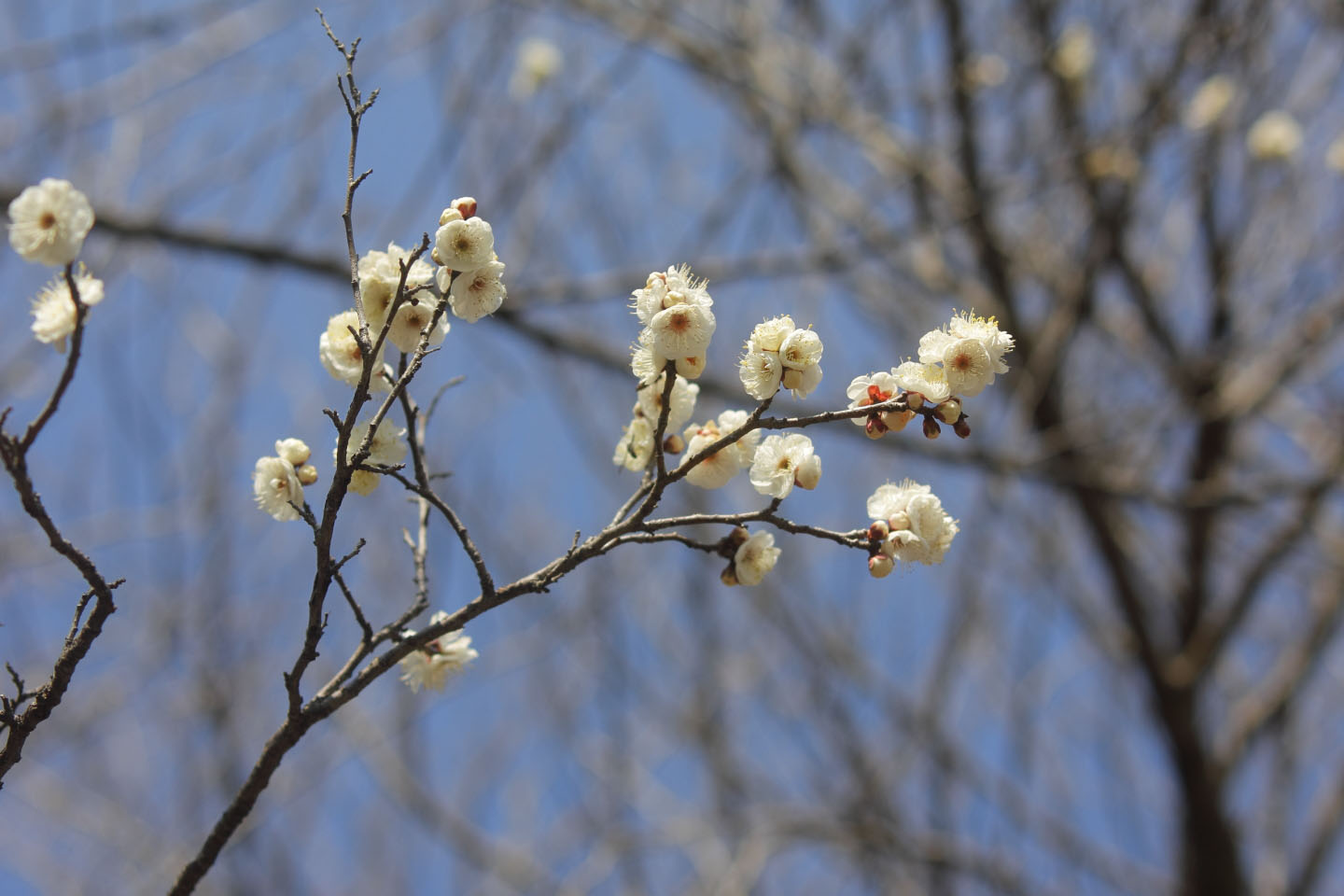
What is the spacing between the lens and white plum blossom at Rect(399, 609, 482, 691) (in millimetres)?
1177

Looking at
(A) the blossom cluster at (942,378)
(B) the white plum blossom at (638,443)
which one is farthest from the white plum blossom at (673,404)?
(A) the blossom cluster at (942,378)

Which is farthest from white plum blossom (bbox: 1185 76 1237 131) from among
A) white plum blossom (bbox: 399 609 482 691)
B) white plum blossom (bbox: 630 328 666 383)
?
white plum blossom (bbox: 399 609 482 691)

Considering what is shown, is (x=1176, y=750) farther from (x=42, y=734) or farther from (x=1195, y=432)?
(x=42, y=734)

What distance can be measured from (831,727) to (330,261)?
2510mm

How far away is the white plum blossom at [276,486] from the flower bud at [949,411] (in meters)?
0.74

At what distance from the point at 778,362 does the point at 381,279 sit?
0.47 meters

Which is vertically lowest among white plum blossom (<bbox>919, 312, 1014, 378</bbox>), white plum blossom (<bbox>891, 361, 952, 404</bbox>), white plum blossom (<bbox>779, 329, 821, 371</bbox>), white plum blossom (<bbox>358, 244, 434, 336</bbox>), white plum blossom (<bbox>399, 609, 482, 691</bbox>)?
white plum blossom (<bbox>399, 609, 482, 691</bbox>)

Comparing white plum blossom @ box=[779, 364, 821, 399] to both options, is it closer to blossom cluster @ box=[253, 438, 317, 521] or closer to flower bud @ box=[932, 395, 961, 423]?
flower bud @ box=[932, 395, 961, 423]

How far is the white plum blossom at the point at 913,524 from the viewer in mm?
1113

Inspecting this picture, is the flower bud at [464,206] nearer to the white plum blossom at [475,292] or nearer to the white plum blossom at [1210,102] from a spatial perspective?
the white plum blossom at [475,292]

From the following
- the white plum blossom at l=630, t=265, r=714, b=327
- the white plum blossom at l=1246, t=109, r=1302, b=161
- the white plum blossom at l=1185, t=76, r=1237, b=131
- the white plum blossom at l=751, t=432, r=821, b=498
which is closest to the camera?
the white plum blossom at l=630, t=265, r=714, b=327

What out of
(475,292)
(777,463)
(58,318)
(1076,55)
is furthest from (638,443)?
(1076,55)

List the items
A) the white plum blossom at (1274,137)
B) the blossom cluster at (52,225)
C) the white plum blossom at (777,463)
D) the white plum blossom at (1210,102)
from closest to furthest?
the blossom cluster at (52,225) < the white plum blossom at (777,463) < the white plum blossom at (1210,102) < the white plum blossom at (1274,137)

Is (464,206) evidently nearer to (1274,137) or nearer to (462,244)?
(462,244)
